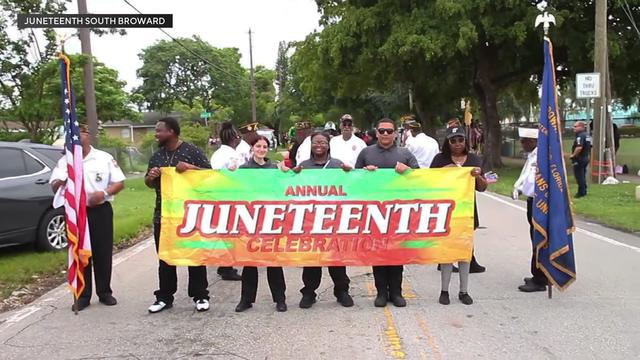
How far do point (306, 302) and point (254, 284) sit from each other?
1.73 ft

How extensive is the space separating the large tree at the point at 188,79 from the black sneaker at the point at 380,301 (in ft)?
246

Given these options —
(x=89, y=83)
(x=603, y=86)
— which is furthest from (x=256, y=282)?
(x=603, y=86)

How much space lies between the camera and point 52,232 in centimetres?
900

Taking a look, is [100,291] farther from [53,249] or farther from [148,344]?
[53,249]

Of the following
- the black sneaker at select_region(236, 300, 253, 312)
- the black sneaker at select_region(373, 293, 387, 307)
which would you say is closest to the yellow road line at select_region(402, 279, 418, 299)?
the black sneaker at select_region(373, 293, 387, 307)

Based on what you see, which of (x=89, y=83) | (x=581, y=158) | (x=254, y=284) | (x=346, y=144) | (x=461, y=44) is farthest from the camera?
(x=461, y=44)

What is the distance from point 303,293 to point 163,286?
4.38 ft

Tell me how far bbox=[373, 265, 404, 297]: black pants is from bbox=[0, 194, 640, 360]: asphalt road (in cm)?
19

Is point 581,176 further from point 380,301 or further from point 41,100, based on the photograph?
point 41,100

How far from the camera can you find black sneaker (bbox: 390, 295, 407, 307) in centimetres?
612

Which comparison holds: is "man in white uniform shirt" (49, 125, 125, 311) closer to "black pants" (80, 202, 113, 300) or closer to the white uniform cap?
"black pants" (80, 202, 113, 300)

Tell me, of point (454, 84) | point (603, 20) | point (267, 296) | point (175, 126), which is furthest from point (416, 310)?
point (454, 84)

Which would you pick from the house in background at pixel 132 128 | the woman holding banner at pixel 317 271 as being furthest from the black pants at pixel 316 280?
the house in background at pixel 132 128

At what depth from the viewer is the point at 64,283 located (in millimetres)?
7574
